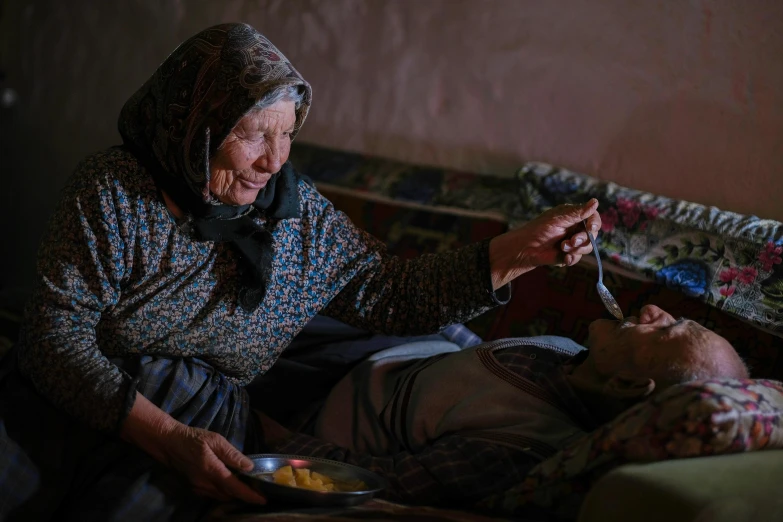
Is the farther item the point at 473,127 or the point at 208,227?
the point at 473,127

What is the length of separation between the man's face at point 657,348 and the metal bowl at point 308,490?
0.49 metres

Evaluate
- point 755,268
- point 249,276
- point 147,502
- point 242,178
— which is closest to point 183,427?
point 147,502

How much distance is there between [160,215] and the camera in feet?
5.43

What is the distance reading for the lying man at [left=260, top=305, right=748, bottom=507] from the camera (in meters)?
1.45

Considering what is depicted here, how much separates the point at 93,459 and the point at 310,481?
45 cm

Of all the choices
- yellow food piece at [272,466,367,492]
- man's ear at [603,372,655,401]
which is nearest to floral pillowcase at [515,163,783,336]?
man's ear at [603,372,655,401]

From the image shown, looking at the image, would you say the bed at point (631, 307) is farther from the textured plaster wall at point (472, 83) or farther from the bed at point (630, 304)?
the textured plaster wall at point (472, 83)

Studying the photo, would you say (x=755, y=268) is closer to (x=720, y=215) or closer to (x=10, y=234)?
(x=720, y=215)

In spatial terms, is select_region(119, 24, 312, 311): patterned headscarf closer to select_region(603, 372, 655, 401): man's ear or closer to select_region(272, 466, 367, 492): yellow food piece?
select_region(272, 466, 367, 492): yellow food piece

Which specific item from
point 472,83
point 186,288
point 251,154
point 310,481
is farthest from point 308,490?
point 472,83

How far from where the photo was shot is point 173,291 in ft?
5.49

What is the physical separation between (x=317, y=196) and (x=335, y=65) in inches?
50.4

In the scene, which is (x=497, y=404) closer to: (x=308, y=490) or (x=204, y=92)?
(x=308, y=490)

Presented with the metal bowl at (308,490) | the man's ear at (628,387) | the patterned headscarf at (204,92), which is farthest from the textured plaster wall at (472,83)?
the metal bowl at (308,490)
